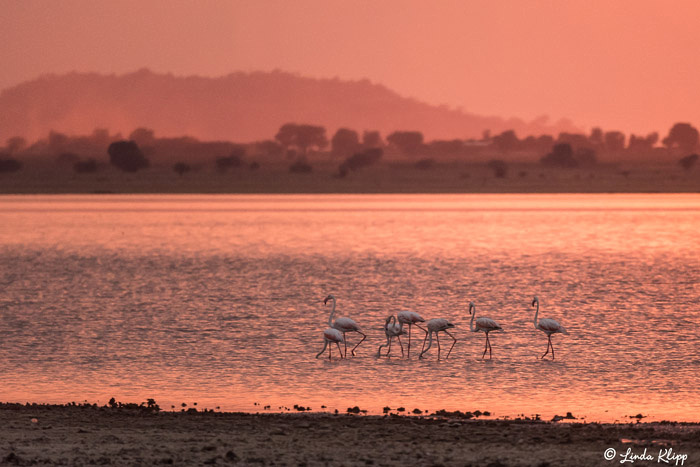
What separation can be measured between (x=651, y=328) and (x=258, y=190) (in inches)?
6335

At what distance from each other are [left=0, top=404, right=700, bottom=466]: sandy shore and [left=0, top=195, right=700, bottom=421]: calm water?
1.61 metres

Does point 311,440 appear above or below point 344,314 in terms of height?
above

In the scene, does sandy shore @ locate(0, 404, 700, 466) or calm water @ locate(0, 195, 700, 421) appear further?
calm water @ locate(0, 195, 700, 421)

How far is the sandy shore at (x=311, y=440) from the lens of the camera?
38.8 feet

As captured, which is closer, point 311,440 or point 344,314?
point 311,440

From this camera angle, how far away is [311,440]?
1301 cm

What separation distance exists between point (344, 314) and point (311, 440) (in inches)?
624

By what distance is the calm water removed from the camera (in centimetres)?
1730

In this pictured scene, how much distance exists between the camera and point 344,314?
2886cm

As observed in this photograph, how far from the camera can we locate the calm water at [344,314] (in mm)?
17297

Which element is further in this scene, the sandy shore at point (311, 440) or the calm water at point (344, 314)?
the calm water at point (344, 314)

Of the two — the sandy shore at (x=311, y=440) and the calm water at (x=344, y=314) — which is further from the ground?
the sandy shore at (x=311, y=440)

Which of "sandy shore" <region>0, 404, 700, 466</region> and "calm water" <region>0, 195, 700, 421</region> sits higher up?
"sandy shore" <region>0, 404, 700, 466</region>

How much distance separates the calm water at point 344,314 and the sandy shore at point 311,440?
5.29 feet
